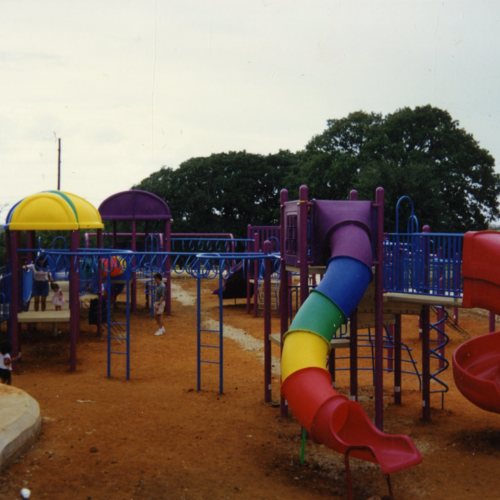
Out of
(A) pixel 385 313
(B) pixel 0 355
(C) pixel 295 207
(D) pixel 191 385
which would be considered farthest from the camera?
(D) pixel 191 385

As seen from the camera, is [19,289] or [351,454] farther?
[19,289]

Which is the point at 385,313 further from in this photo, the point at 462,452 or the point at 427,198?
the point at 427,198

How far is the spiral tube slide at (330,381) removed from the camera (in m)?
8.19

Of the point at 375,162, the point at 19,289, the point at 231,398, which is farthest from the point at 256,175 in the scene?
the point at 231,398

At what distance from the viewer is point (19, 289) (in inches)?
683

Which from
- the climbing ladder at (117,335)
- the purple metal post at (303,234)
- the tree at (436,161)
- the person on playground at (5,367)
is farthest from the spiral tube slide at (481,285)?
the tree at (436,161)

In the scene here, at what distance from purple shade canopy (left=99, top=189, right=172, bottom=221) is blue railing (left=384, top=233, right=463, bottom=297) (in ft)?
49.6

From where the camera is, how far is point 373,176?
3994 cm

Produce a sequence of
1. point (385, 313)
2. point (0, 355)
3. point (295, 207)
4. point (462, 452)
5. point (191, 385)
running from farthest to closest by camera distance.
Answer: point (191, 385) < point (0, 355) < point (385, 313) < point (295, 207) < point (462, 452)

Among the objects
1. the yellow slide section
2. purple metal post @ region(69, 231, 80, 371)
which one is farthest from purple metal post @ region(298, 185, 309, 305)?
purple metal post @ region(69, 231, 80, 371)

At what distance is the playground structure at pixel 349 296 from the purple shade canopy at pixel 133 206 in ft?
42.9

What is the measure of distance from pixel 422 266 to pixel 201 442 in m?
4.30

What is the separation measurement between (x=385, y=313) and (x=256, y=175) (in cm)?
4290

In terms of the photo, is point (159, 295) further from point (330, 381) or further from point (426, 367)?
point (330, 381)
